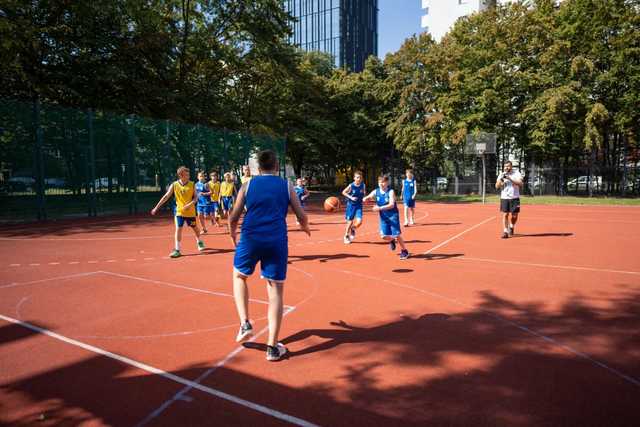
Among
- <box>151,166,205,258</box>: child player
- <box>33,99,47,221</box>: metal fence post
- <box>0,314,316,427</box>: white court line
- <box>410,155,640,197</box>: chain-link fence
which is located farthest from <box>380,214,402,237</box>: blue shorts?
<box>410,155,640,197</box>: chain-link fence

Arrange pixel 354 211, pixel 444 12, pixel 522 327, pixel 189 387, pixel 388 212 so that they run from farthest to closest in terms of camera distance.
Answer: pixel 444 12 < pixel 354 211 < pixel 388 212 < pixel 522 327 < pixel 189 387

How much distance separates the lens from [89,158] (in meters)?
18.2

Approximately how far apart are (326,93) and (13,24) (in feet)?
86.0

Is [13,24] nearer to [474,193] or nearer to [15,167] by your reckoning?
[15,167]

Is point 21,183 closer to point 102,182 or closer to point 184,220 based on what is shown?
point 102,182

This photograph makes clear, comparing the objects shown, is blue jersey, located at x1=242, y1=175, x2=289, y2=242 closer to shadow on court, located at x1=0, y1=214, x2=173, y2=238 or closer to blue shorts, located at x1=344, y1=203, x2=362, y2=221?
blue shorts, located at x1=344, y1=203, x2=362, y2=221

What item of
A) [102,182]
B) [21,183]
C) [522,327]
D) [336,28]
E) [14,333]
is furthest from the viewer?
[336,28]

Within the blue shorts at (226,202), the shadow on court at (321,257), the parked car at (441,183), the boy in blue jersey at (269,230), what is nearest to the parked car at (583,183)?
the parked car at (441,183)

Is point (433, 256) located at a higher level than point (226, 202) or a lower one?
lower

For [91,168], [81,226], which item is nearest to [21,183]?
[91,168]

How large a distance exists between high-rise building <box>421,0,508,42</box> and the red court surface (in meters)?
51.6

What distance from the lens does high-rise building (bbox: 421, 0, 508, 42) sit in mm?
51188

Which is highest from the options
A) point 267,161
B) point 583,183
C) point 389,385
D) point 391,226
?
point 583,183

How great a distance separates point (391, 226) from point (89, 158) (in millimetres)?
15654
